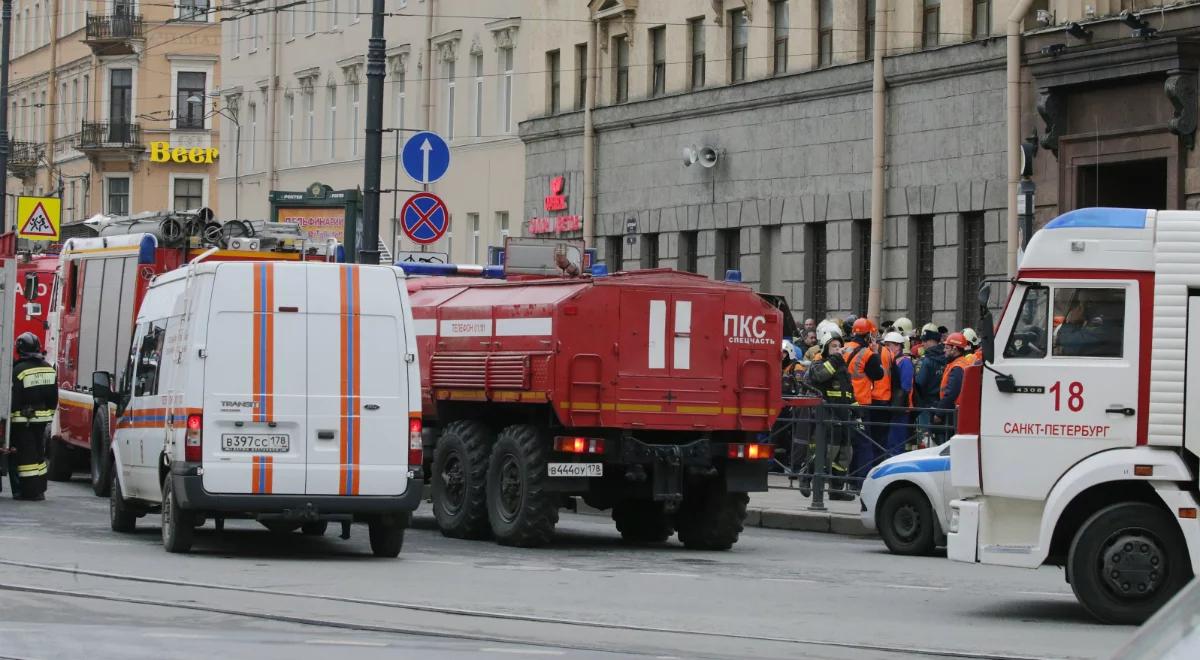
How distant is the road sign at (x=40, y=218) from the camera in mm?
41656

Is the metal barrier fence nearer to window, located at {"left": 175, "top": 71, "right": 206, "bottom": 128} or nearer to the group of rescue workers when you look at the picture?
the group of rescue workers

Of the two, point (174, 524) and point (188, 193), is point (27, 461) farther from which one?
point (188, 193)

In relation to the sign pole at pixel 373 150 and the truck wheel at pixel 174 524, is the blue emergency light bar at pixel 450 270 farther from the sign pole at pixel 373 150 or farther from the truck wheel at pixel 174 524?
the truck wheel at pixel 174 524

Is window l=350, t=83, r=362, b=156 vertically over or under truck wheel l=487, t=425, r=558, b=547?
over

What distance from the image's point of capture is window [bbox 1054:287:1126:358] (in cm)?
1384

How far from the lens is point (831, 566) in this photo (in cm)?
1791

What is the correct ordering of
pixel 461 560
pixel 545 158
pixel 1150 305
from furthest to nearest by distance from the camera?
pixel 545 158 → pixel 461 560 → pixel 1150 305

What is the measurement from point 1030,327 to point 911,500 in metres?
5.37

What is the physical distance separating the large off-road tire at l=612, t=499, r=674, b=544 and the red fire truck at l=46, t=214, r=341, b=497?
6.52 metres

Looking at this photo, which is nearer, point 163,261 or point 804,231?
point 163,261

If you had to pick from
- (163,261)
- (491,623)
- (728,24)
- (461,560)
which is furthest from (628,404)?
(728,24)

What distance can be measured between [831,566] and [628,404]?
86.2 inches

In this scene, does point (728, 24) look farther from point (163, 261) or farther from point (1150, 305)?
point (1150, 305)

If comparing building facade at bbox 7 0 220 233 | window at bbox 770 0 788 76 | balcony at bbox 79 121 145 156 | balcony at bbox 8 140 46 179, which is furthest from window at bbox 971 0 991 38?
balcony at bbox 8 140 46 179
